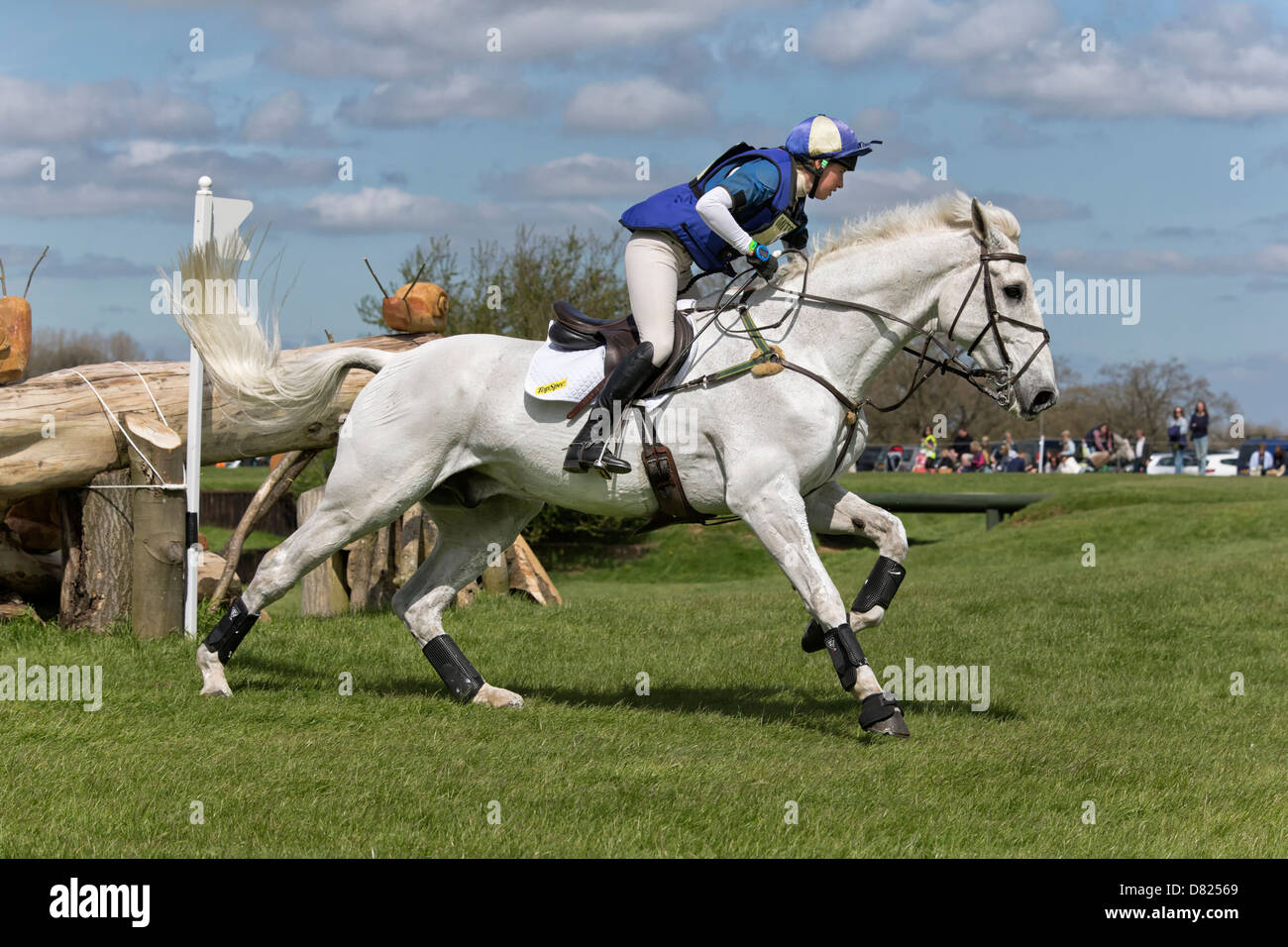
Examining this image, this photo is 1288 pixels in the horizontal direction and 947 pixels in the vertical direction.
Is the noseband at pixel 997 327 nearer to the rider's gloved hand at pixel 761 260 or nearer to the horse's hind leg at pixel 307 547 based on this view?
the rider's gloved hand at pixel 761 260

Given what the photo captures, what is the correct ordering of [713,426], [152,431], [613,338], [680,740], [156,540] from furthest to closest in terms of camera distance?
[152,431], [156,540], [613,338], [713,426], [680,740]

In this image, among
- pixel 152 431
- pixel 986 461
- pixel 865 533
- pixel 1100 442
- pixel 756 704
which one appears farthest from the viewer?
pixel 986 461

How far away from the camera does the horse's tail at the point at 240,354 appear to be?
7.95m

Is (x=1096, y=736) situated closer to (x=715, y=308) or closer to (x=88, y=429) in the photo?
(x=715, y=308)

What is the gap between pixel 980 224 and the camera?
6.86 m

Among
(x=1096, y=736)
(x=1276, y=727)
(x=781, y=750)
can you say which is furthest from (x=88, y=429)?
(x=1276, y=727)

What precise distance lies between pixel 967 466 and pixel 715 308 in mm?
35184

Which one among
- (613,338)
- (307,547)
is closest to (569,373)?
(613,338)

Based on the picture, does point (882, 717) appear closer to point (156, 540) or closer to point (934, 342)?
point (934, 342)

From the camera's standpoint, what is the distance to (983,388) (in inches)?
271

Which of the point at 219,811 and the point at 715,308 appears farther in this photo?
the point at 715,308

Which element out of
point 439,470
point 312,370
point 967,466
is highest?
point 312,370

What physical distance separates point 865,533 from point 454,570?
2.45 metres
